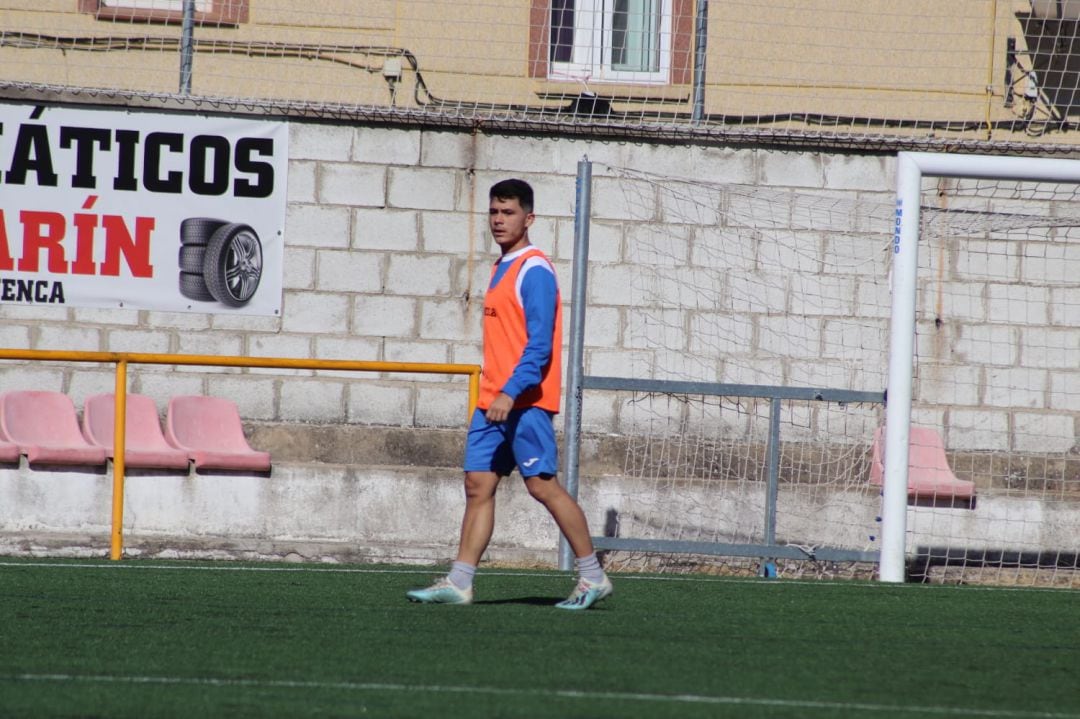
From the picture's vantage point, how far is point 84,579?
7590 millimetres

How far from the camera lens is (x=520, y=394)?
20.6ft

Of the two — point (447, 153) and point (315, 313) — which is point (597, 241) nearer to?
point (447, 153)

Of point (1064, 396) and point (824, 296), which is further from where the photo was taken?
point (1064, 396)

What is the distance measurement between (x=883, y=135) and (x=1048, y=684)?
23.5 ft

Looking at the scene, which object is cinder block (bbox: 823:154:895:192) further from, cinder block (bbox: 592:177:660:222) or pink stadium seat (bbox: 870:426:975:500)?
pink stadium seat (bbox: 870:426:975:500)

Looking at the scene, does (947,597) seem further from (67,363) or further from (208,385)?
(67,363)

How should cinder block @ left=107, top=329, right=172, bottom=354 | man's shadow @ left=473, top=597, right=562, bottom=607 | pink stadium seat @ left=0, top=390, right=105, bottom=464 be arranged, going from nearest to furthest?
man's shadow @ left=473, top=597, right=562, bottom=607 → pink stadium seat @ left=0, top=390, right=105, bottom=464 → cinder block @ left=107, top=329, right=172, bottom=354

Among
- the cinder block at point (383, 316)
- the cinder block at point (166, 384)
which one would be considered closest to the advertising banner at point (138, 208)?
the cinder block at point (166, 384)

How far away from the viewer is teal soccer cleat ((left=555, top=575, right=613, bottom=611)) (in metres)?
6.54

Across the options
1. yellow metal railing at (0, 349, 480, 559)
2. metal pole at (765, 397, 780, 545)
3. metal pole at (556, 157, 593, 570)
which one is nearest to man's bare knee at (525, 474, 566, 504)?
yellow metal railing at (0, 349, 480, 559)

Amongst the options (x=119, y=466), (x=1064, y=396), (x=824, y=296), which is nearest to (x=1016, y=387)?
(x=1064, y=396)

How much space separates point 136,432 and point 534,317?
5.19 meters

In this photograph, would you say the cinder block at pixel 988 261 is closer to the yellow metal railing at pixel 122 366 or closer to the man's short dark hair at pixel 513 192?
the yellow metal railing at pixel 122 366

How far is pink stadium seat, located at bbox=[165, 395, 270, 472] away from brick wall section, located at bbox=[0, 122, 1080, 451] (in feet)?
0.97
